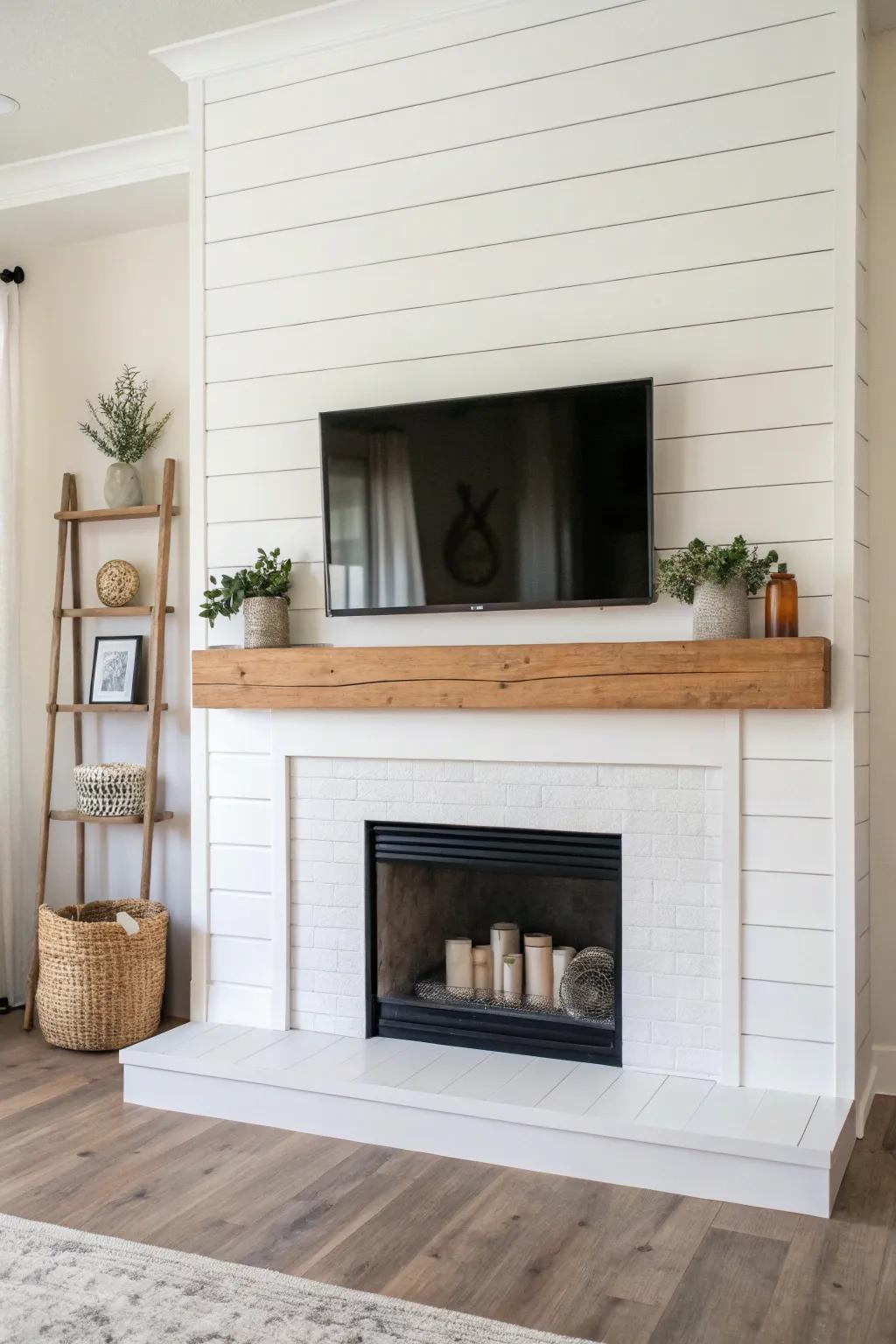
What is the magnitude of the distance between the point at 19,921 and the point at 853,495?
3159 mm

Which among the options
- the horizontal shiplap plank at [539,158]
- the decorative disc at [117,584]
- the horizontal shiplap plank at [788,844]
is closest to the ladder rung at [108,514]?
the decorative disc at [117,584]

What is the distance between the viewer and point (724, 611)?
109 inches

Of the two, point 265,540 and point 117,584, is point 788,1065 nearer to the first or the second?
point 265,540

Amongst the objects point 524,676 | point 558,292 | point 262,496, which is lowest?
point 524,676

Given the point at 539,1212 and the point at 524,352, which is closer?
the point at 539,1212

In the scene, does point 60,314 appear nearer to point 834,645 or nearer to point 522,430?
point 522,430

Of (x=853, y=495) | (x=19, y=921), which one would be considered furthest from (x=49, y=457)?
(x=853, y=495)

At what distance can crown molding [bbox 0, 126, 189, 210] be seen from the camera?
12.2 ft

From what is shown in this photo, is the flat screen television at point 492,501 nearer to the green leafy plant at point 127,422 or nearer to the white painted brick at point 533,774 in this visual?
the white painted brick at point 533,774

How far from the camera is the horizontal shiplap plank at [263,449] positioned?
333 cm

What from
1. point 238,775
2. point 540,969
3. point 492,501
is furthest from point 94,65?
point 540,969

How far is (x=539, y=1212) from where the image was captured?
2.44 metres

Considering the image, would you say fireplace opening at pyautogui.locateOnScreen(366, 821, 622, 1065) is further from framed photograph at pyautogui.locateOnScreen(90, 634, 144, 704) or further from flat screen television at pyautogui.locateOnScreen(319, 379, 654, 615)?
framed photograph at pyautogui.locateOnScreen(90, 634, 144, 704)

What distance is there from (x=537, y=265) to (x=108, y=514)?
1720 millimetres
